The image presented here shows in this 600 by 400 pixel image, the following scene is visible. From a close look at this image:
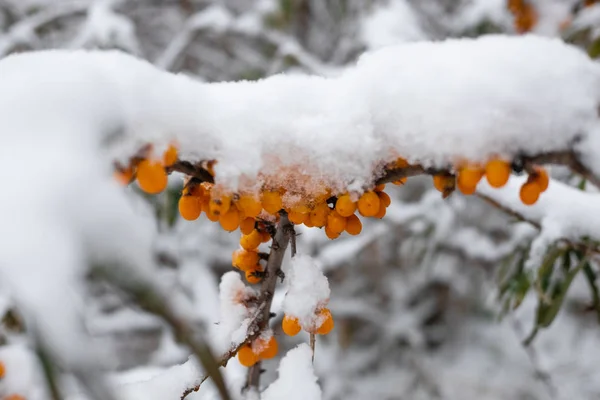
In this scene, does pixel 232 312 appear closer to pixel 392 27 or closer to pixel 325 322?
pixel 325 322

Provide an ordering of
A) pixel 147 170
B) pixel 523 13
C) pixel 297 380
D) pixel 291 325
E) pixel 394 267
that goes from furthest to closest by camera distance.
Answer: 1. pixel 394 267
2. pixel 523 13
3. pixel 297 380
4. pixel 291 325
5. pixel 147 170

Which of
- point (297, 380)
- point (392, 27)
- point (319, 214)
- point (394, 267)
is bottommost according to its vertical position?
point (297, 380)

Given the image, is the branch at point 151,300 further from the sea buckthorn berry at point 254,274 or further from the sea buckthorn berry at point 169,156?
the sea buckthorn berry at point 254,274

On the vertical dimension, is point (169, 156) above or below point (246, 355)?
above

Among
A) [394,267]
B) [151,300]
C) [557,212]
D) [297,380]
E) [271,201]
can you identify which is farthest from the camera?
[394,267]

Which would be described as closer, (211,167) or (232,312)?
(211,167)

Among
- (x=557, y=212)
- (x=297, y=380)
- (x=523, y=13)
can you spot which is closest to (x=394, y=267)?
(x=523, y=13)

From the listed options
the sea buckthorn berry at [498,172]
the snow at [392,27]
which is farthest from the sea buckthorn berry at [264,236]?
the snow at [392,27]
